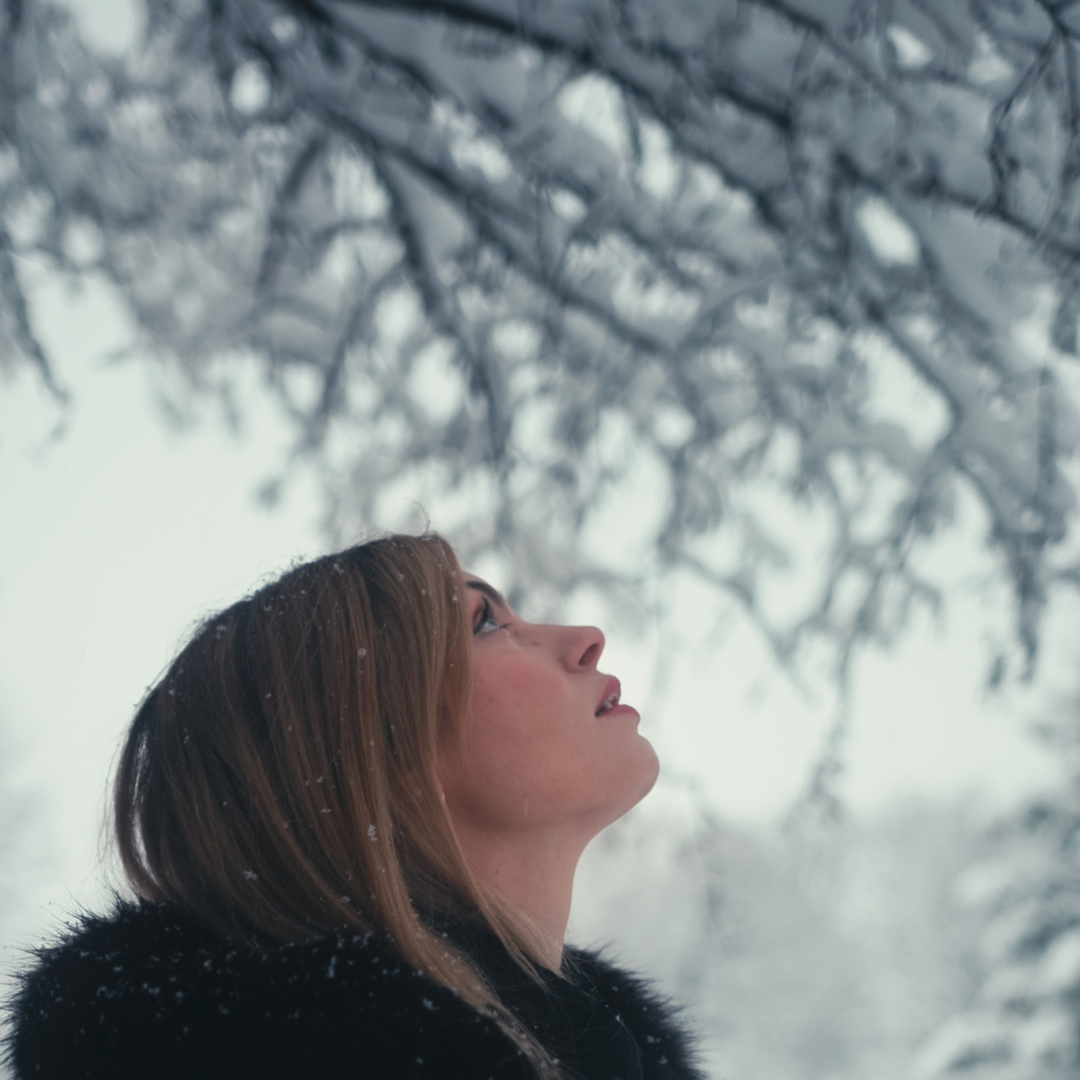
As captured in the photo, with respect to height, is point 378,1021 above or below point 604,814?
below

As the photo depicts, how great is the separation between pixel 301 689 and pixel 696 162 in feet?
5.20

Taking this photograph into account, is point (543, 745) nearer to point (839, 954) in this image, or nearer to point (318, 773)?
point (318, 773)

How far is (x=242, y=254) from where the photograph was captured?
2580 millimetres

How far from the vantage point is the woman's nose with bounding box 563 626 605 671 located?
67.0 inches

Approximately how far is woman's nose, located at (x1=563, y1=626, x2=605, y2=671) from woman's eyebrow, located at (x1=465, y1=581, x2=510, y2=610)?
6.4 inches

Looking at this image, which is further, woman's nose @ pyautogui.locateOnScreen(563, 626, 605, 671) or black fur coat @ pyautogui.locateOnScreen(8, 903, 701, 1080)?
woman's nose @ pyautogui.locateOnScreen(563, 626, 605, 671)

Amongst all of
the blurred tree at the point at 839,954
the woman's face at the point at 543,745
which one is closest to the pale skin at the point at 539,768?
the woman's face at the point at 543,745

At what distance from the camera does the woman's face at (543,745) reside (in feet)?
5.04

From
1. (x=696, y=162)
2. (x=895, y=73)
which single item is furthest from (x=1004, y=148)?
(x=696, y=162)

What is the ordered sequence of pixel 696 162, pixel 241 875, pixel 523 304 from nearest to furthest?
pixel 241 875
pixel 696 162
pixel 523 304

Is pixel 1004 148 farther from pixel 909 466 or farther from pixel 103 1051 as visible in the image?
pixel 103 1051

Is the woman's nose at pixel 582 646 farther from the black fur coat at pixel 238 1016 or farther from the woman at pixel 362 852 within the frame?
the black fur coat at pixel 238 1016

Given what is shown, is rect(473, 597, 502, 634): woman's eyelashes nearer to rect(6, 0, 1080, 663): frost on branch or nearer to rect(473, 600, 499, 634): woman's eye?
rect(473, 600, 499, 634): woman's eye

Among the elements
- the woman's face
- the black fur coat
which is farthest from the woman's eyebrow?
the black fur coat
